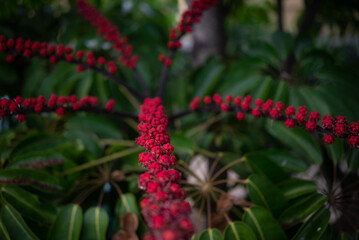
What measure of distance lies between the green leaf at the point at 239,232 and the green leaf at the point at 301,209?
0.38 ft

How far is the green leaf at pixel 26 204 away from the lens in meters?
0.69

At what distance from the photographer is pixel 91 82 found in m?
1.11

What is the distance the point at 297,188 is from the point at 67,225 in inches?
25.3

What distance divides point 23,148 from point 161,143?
58cm

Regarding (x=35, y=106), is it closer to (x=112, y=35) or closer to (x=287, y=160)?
(x=112, y=35)

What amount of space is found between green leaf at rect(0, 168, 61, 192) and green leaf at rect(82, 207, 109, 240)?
0.40 ft

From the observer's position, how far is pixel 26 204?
0.70 metres

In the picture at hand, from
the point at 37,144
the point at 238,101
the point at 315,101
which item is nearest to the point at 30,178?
the point at 37,144

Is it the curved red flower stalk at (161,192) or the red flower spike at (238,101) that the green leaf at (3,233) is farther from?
the red flower spike at (238,101)

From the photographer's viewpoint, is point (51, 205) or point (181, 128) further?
point (181, 128)

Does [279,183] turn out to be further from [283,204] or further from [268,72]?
[268,72]

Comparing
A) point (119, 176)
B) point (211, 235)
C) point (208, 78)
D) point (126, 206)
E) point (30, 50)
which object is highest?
point (208, 78)

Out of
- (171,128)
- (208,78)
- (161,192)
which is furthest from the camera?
(171,128)

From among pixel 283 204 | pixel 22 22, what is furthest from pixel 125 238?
pixel 22 22
